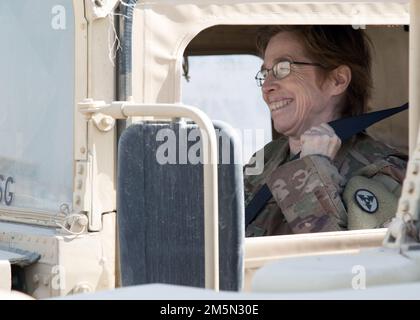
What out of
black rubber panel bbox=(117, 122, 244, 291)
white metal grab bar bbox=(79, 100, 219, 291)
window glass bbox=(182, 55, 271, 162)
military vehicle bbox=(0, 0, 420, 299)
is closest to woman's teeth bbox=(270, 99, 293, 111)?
window glass bbox=(182, 55, 271, 162)

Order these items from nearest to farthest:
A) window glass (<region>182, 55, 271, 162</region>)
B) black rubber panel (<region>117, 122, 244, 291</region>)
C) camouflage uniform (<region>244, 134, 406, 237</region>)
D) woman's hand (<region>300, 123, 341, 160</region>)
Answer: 1. black rubber panel (<region>117, 122, 244, 291</region>)
2. camouflage uniform (<region>244, 134, 406, 237</region>)
3. woman's hand (<region>300, 123, 341, 160</region>)
4. window glass (<region>182, 55, 271, 162</region>)

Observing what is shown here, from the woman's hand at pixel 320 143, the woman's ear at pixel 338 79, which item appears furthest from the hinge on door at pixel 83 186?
the woman's ear at pixel 338 79

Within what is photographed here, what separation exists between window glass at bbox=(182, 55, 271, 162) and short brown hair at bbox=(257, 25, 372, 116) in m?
0.24

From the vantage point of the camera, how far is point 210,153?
243 cm

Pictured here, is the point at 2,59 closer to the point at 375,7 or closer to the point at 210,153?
the point at 375,7

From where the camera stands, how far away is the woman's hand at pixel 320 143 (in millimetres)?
4281

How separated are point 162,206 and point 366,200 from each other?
1398mm

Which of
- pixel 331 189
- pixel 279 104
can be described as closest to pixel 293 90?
pixel 279 104

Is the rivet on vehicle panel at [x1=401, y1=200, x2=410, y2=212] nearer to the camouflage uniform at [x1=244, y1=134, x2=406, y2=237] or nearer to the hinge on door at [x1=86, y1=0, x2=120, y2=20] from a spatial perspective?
the hinge on door at [x1=86, y1=0, x2=120, y2=20]

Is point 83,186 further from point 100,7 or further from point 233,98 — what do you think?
point 233,98

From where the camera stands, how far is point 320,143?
4328 millimetres

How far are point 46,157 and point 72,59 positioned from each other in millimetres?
396

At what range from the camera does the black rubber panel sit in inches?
109

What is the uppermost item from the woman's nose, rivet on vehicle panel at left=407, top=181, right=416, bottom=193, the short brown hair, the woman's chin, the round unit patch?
the short brown hair
